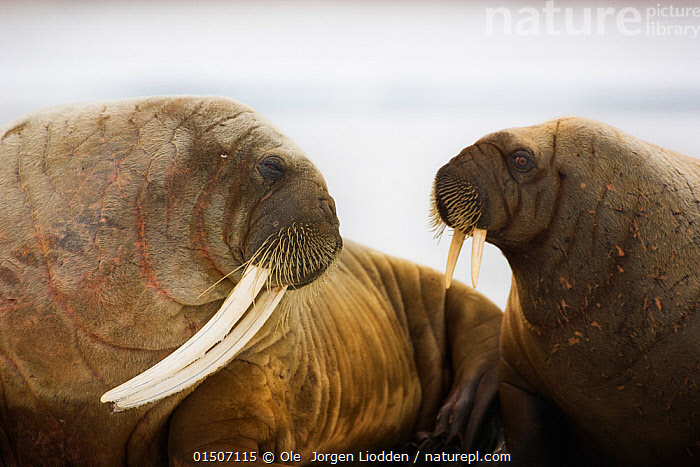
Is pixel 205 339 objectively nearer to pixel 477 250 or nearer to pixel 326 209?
pixel 326 209

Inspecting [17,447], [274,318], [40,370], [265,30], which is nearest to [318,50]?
[265,30]

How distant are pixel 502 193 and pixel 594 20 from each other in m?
0.86

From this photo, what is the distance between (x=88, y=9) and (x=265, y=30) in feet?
2.13

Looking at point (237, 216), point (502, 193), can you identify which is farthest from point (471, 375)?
point (237, 216)

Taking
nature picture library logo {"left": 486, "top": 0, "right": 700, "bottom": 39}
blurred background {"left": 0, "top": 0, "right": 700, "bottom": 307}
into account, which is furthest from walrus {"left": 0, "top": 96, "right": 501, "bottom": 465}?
nature picture library logo {"left": 486, "top": 0, "right": 700, "bottom": 39}

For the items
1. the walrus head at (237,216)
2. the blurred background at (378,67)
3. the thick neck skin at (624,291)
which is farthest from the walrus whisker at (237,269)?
the thick neck skin at (624,291)

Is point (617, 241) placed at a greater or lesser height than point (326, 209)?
lesser

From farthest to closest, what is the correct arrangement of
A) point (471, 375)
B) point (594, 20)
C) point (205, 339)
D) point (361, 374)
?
1. point (471, 375)
2. point (361, 374)
3. point (594, 20)
4. point (205, 339)

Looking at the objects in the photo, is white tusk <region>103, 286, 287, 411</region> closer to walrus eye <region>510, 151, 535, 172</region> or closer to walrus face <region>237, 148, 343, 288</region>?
walrus face <region>237, 148, 343, 288</region>

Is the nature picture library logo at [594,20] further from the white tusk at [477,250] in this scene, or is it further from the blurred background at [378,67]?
the white tusk at [477,250]

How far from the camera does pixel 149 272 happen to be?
2383 mm

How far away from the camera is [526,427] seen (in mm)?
2904

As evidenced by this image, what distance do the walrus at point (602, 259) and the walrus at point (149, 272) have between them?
61 cm

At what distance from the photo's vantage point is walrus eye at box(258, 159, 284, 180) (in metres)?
2.45
